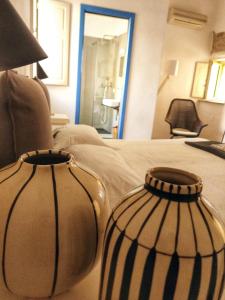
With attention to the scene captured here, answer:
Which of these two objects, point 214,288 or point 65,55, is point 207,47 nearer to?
point 65,55

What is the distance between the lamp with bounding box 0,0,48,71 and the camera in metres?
0.45

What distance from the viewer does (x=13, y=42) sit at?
1.51 feet

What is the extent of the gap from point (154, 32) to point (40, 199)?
3254mm

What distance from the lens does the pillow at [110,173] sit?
0.86 meters

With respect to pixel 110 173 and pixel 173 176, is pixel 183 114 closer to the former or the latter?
pixel 110 173

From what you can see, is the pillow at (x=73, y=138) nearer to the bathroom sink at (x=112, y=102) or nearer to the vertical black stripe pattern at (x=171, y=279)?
the vertical black stripe pattern at (x=171, y=279)

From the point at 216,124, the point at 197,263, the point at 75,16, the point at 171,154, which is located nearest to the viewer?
the point at 197,263

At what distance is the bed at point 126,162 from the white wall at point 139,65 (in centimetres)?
132

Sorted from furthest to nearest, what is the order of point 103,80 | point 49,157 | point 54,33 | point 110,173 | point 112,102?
point 103,80, point 112,102, point 54,33, point 110,173, point 49,157

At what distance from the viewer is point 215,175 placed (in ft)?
4.14

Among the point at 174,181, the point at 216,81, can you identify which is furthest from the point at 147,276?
the point at 216,81

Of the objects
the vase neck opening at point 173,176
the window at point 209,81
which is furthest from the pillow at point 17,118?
the window at point 209,81

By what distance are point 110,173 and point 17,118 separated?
42 centimetres

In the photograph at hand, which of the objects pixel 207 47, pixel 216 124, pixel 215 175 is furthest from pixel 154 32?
pixel 215 175
